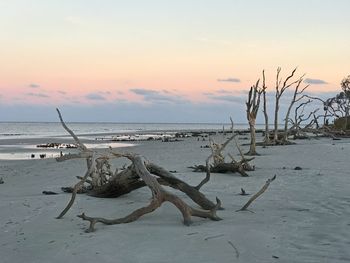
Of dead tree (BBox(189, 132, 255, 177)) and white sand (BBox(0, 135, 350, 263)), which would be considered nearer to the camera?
white sand (BBox(0, 135, 350, 263))

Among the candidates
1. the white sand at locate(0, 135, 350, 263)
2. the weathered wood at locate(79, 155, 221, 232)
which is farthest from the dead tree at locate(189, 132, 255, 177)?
the weathered wood at locate(79, 155, 221, 232)

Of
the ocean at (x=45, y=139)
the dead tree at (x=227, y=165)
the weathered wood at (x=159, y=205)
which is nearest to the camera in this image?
the weathered wood at (x=159, y=205)

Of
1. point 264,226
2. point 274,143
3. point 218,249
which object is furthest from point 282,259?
point 274,143

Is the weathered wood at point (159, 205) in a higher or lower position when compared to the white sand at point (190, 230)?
higher

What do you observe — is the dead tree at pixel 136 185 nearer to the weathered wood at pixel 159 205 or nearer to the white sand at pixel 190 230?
the weathered wood at pixel 159 205

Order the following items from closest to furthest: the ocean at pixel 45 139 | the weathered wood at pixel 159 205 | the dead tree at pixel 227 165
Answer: the weathered wood at pixel 159 205
the dead tree at pixel 227 165
the ocean at pixel 45 139

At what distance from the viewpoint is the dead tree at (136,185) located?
6.00 meters

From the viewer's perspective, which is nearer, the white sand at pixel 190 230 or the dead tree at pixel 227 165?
the white sand at pixel 190 230

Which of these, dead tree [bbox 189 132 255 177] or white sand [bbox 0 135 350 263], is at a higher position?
dead tree [bbox 189 132 255 177]

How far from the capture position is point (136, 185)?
8.01 metres

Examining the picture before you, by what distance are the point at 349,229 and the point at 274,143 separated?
807 inches

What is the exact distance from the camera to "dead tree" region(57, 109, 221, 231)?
19.7ft

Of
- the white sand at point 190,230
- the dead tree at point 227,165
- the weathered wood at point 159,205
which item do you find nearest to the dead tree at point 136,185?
the weathered wood at point 159,205

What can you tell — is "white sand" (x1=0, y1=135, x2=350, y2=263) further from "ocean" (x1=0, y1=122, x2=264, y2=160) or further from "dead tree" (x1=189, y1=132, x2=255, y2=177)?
"ocean" (x1=0, y1=122, x2=264, y2=160)
